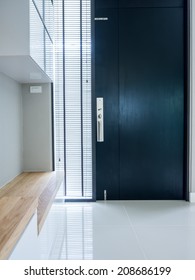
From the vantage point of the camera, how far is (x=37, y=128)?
3.25 meters

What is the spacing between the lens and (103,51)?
161 inches

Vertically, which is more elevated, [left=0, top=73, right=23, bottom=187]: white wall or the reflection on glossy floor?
[left=0, top=73, right=23, bottom=187]: white wall

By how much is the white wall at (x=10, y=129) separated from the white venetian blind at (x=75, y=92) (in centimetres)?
108

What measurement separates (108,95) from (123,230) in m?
1.97

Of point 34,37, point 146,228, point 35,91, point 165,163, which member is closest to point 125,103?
point 165,163

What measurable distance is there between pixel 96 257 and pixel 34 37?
1836 millimetres

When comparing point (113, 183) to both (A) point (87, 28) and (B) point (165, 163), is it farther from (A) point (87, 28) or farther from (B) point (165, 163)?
(A) point (87, 28)

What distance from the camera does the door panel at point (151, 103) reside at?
13.4 feet

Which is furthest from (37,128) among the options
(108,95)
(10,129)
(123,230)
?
(123,230)

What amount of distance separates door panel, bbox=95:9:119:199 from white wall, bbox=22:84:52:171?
1.09 metres

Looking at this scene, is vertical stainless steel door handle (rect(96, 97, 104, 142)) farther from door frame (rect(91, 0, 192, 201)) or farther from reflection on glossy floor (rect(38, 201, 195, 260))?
reflection on glossy floor (rect(38, 201, 195, 260))

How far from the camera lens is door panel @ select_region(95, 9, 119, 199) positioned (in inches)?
160

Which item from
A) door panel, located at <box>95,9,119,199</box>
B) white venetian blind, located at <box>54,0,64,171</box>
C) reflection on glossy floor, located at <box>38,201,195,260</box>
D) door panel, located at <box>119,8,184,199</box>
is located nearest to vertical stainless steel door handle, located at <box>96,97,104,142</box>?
door panel, located at <box>95,9,119,199</box>

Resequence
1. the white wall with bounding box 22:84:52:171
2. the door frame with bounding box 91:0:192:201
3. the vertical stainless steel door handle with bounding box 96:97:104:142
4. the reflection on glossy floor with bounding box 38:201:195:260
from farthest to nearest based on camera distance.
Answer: the vertical stainless steel door handle with bounding box 96:97:104:142
the door frame with bounding box 91:0:192:201
the white wall with bounding box 22:84:52:171
the reflection on glossy floor with bounding box 38:201:195:260
